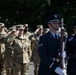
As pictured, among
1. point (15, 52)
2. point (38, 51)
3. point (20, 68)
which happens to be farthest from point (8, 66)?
point (38, 51)

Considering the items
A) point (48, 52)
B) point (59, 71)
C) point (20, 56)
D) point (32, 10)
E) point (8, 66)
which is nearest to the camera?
point (59, 71)

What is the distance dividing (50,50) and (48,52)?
5 cm

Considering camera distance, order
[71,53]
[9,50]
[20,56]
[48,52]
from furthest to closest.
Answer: [9,50] → [20,56] → [71,53] → [48,52]

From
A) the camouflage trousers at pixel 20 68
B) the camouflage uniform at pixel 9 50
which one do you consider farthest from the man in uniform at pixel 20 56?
the camouflage uniform at pixel 9 50

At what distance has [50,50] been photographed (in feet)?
23.6

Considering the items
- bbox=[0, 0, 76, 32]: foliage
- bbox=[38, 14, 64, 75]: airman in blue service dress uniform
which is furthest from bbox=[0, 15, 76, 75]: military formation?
bbox=[0, 0, 76, 32]: foliage

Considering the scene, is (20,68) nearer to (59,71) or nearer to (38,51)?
(38,51)

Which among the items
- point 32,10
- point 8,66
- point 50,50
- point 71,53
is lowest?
point 8,66

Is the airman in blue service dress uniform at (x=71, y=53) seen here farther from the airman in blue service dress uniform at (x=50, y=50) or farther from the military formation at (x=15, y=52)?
the military formation at (x=15, y=52)

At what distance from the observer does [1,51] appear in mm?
13164

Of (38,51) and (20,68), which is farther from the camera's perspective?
(20,68)

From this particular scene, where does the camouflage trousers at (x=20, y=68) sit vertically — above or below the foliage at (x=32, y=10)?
below

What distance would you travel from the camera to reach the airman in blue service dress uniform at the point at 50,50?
279 inches

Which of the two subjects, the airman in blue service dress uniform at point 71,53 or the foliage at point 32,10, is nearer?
the airman in blue service dress uniform at point 71,53
